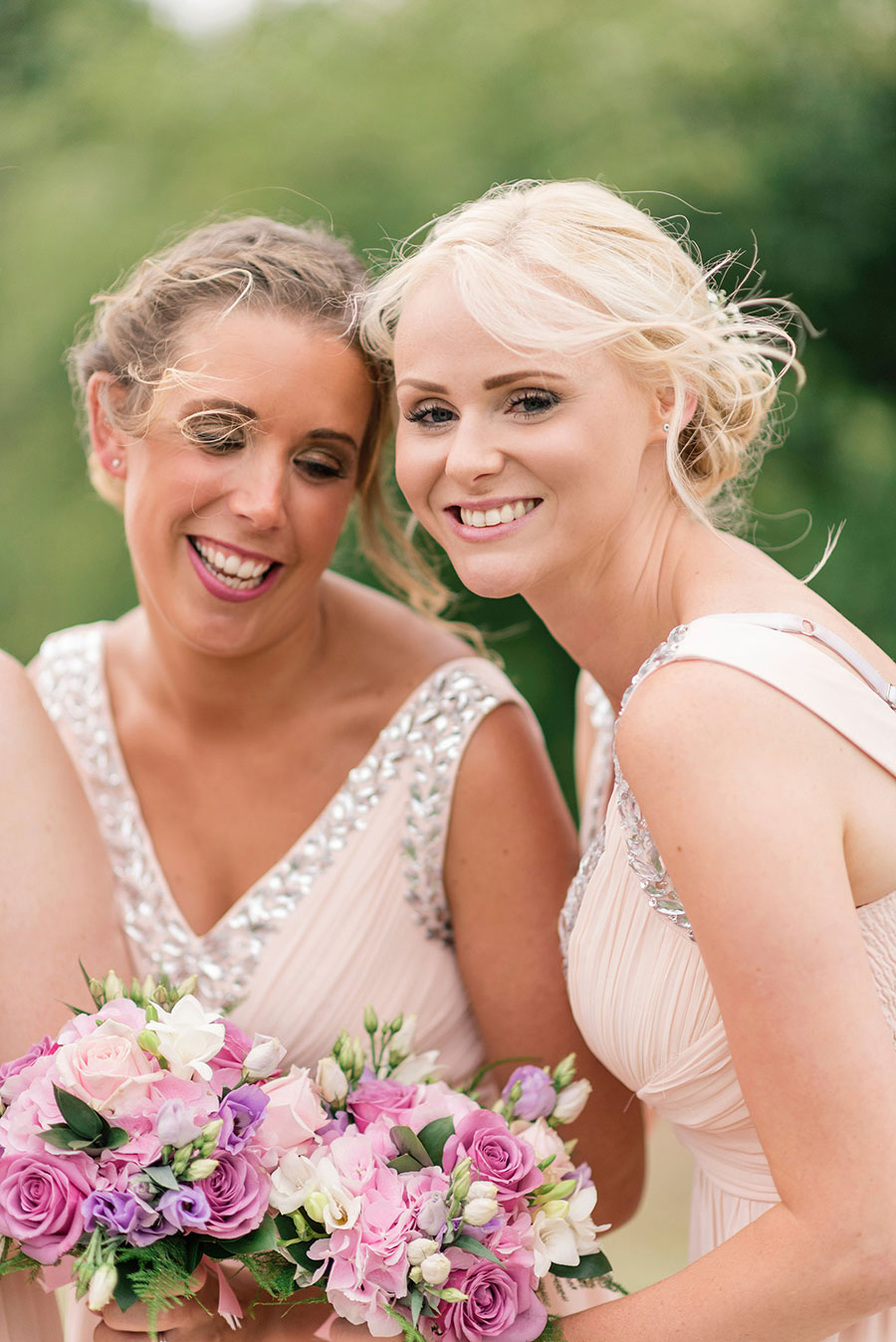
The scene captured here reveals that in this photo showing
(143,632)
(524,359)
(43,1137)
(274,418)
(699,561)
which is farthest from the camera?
(143,632)

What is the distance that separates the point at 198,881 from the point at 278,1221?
101 cm

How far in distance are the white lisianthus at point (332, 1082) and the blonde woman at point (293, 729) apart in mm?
560

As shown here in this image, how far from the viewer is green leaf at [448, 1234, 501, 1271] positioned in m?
1.67

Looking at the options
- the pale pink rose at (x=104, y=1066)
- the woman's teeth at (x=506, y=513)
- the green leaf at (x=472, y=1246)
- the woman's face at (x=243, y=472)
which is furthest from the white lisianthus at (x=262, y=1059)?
the woman's face at (x=243, y=472)

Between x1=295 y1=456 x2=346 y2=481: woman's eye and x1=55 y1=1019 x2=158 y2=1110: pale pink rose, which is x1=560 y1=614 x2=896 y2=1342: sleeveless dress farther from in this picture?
x1=295 y1=456 x2=346 y2=481: woman's eye

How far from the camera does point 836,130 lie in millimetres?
4902

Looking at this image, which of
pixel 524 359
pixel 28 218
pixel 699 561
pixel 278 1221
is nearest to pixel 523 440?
pixel 524 359

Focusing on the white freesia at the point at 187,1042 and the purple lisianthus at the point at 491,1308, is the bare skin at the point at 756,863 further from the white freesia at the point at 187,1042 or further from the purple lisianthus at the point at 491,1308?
the white freesia at the point at 187,1042

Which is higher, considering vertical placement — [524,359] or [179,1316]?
[524,359]

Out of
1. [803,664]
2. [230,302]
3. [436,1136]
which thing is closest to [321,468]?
[230,302]

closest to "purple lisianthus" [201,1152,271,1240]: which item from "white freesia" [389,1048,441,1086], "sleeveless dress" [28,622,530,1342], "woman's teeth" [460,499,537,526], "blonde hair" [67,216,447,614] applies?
"white freesia" [389,1048,441,1086]

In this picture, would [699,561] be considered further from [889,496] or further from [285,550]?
[889,496]

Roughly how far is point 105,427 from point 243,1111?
1451 millimetres

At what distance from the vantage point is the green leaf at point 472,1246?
167cm
